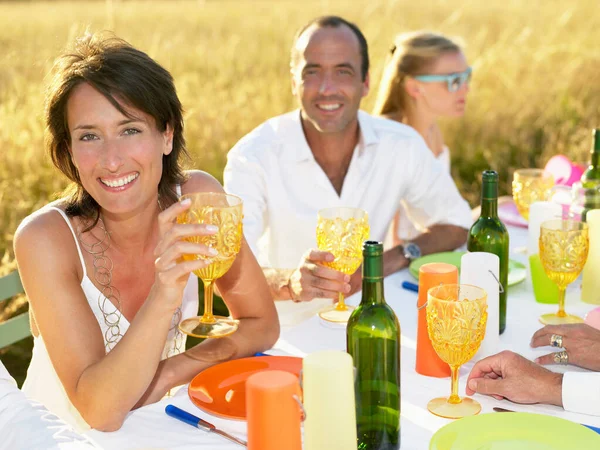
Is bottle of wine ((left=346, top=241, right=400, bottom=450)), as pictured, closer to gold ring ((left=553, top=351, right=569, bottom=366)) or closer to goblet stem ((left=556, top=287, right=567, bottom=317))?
gold ring ((left=553, top=351, right=569, bottom=366))

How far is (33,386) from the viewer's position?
228cm

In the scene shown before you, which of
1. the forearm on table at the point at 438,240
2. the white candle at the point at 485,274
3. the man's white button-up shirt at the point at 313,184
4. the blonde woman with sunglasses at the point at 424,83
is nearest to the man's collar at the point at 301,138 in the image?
the man's white button-up shirt at the point at 313,184

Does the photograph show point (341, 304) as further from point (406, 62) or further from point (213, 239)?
point (406, 62)

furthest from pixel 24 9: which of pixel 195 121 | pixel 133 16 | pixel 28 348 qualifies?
pixel 28 348

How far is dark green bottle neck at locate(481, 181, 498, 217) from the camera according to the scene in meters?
2.10

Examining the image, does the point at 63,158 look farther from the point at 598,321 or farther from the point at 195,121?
the point at 195,121

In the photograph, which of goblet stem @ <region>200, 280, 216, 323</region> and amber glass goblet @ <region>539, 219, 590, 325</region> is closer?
goblet stem @ <region>200, 280, 216, 323</region>

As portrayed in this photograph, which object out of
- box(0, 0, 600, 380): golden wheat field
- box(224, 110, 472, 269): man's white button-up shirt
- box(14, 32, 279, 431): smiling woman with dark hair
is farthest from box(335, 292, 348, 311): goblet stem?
box(0, 0, 600, 380): golden wheat field

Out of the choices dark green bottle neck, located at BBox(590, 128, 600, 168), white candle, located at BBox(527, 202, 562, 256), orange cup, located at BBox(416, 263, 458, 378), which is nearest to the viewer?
orange cup, located at BBox(416, 263, 458, 378)

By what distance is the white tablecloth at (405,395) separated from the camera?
64.7 inches

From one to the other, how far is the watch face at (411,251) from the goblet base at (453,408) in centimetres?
107

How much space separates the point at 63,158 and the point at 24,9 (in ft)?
25.2

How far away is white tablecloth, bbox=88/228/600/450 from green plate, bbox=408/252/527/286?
0.16 feet

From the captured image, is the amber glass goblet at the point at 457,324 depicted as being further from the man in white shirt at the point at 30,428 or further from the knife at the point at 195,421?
the man in white shirt at the point at 30,428
